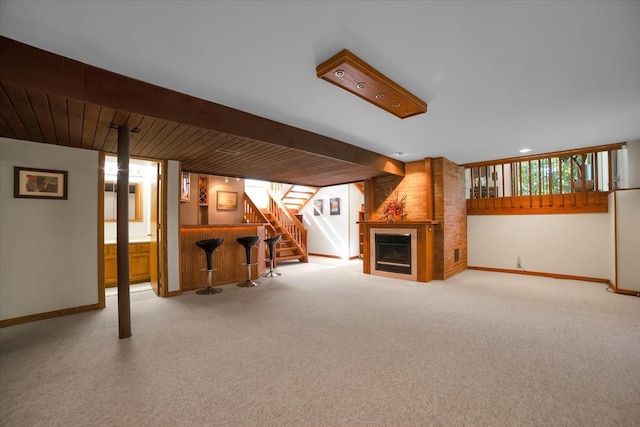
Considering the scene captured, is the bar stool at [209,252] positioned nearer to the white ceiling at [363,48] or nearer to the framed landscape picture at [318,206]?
the white ceiling at [363,48]

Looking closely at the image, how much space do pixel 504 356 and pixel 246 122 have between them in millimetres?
3688

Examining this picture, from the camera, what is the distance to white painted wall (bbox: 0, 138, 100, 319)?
11.0 ft

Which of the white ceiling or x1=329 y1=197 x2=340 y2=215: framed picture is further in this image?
x1=329 y1=197 x2=340 y2=215: framed picture

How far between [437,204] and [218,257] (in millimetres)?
4670

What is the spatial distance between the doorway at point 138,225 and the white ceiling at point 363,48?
2781mm

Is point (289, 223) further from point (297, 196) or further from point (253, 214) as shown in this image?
point (297, 196)

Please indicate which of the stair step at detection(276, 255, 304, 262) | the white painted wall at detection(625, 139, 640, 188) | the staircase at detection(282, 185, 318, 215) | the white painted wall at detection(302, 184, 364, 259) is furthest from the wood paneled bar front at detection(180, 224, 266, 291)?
the white painted wall at detection(625, 139, 640, 188)

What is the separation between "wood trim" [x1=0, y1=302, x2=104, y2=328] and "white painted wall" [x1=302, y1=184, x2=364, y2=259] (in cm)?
653

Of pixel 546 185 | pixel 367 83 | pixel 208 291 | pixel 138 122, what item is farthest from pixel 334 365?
pixel 546 185

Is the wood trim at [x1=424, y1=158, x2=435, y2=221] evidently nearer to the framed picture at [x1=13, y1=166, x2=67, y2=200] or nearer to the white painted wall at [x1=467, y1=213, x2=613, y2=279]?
the white painted wall at [x1=467, y1=213, x2=613, y2=279]

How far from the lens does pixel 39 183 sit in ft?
11.7

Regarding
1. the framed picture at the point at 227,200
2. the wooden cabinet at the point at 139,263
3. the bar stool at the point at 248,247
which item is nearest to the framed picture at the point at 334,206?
the framed picture at the point at 227,200

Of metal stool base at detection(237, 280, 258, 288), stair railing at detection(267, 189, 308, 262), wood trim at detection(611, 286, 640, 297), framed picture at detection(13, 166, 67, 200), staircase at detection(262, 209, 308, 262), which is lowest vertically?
metal stool base at detection(237, 280, 258, 288)

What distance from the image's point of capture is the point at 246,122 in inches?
134
